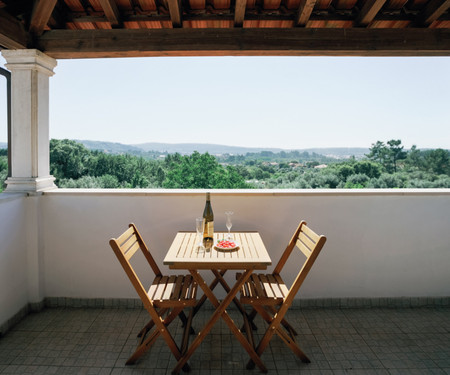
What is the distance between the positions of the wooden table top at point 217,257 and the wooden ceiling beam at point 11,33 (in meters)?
2.19

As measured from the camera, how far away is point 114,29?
3125mm

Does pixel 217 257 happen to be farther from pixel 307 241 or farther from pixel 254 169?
pixel 254 169

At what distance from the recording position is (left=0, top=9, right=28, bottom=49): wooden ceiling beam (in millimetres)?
2727

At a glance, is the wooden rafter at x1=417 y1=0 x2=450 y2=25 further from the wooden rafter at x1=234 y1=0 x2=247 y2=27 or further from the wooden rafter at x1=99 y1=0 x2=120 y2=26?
the wooden rafter at x1=99 y1=0 x2=120 y2=26

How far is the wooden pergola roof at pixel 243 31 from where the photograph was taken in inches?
121

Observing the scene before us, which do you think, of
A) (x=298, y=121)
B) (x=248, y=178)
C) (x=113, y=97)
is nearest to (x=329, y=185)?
(x=248, y=178)

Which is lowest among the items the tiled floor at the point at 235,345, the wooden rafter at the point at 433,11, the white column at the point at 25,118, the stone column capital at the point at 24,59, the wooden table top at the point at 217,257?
the tiled floor at the point at 235,345

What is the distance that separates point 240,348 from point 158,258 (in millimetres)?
1128

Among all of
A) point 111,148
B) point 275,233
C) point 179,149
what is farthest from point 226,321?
point 111,148

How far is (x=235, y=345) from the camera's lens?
8.41 feet

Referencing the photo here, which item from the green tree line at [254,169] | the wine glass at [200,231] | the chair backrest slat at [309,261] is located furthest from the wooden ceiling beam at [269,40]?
the green tree line at [254,169]

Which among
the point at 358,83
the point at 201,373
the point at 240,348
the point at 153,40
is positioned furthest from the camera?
the point at 358,83

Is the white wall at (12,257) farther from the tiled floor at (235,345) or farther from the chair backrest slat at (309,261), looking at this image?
the chair backrest slat at (309,261)

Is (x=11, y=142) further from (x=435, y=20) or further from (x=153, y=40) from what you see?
(x=435, y=20)
